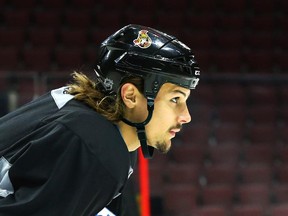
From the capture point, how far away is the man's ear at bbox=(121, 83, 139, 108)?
Answer: 1.58m

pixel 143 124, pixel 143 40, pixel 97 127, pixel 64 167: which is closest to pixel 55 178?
pixel 64 167

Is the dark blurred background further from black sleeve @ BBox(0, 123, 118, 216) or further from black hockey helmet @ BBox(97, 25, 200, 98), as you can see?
black sleeve @ BBox(0, 123, 118, 216)

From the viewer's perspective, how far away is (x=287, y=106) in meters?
3.65

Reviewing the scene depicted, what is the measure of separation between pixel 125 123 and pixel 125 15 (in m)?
4.37

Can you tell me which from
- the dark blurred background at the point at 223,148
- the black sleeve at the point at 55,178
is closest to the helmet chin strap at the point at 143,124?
the black sleeve at the point at 55,178

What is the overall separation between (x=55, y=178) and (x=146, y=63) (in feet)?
1.41

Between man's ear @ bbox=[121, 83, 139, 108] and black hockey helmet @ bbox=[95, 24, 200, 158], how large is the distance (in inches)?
0.9

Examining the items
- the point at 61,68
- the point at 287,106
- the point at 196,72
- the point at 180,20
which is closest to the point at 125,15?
the point at 180,20

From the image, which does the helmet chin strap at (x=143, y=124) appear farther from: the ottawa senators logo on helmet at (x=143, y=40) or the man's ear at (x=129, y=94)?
the ottawa senators logo on helmet at (x=143, y=40)

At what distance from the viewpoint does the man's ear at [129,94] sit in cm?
158

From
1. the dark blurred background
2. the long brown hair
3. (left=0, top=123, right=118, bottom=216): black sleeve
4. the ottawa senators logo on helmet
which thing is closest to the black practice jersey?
(left=0, top=123, right=118, bottom=216): black sleeve

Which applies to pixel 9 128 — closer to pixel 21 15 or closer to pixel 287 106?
pixel 287 106

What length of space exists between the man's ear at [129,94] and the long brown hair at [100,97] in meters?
0.01

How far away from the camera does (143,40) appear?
Result: 1585 millimetres
